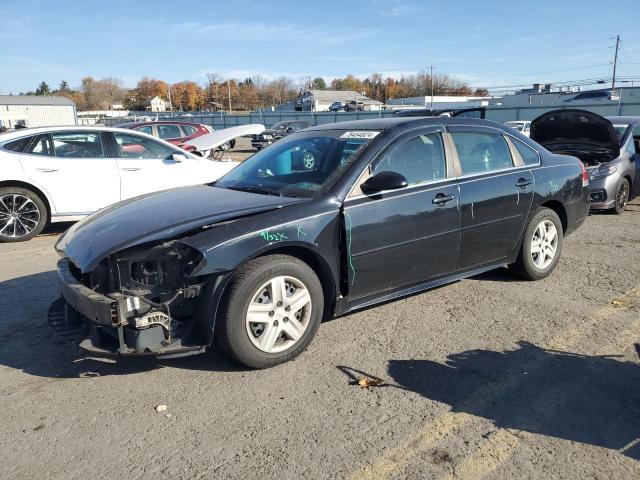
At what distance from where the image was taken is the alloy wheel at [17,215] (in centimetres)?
736

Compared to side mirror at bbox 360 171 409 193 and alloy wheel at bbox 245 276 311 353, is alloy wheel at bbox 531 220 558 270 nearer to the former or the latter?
side mirror at bbox 360 171 409 193

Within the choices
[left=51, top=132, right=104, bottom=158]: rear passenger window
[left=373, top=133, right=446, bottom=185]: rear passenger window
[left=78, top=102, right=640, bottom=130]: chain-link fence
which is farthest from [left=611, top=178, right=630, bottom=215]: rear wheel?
[left=78, top=102, right=640, bottom=130]: chain-link fence

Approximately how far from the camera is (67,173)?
759 cm

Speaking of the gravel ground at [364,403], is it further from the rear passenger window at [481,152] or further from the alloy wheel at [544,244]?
the rear passenger window at [481,152]

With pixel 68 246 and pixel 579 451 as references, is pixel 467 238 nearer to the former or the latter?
pixel 579 451

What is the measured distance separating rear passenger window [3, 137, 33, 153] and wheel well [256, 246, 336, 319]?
562cm

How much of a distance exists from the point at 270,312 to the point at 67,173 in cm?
536

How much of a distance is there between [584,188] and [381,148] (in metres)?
2.92

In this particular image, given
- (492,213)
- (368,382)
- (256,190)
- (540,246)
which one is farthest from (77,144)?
(540,246)

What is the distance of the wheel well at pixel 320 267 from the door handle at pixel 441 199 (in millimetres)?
1130

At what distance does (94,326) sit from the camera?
3318mm

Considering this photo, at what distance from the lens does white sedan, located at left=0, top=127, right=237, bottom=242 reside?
7398 millimetres

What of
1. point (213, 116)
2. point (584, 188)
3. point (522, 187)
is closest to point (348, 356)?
point (522, 187)

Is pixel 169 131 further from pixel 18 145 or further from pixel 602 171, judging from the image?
pixel 602 171
